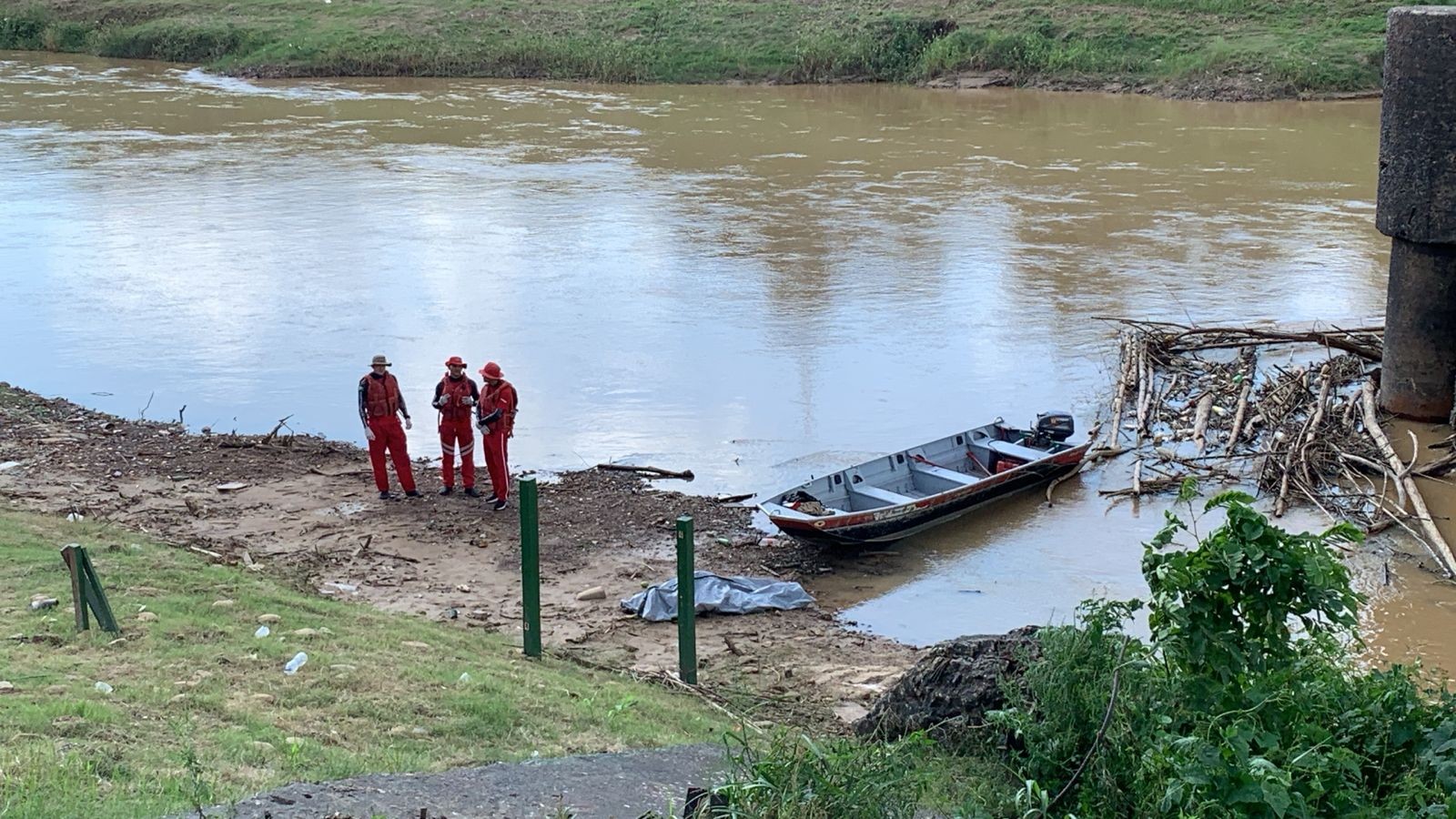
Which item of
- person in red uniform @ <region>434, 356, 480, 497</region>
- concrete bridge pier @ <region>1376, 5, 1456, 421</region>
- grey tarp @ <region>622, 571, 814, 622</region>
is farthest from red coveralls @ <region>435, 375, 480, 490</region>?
concrete bridge pier @ <region>1376, 5, 1456, 421</region>

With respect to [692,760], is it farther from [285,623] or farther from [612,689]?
[285,623]

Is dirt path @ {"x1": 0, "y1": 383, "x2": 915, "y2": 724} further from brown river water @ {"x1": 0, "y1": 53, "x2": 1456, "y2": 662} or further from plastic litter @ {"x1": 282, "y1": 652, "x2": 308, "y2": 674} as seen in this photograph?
plastic litter @ {"x1": 282, "y1": 652, "x2": 308, "y2": 674}

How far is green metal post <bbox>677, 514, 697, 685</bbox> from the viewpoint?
988cm

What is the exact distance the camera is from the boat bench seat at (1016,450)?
1540 centimetres

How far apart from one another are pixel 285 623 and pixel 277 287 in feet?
48.8

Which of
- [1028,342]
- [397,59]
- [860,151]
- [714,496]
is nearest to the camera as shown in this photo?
[714,496]

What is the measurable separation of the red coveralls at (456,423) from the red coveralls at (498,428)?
0.23m

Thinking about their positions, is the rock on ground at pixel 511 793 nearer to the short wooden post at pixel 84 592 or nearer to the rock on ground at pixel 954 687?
the rock on ground at pixel 954 687

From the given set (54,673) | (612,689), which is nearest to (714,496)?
(612,689)

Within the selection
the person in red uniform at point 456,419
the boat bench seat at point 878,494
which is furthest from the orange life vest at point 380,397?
the boat bench seat at point 878,494

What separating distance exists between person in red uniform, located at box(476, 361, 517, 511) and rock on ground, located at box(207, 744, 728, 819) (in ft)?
23.8

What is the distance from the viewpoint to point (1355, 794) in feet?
18.9

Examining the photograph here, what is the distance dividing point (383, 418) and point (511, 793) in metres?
8.35

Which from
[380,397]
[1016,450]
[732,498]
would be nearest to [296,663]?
[380,397]
